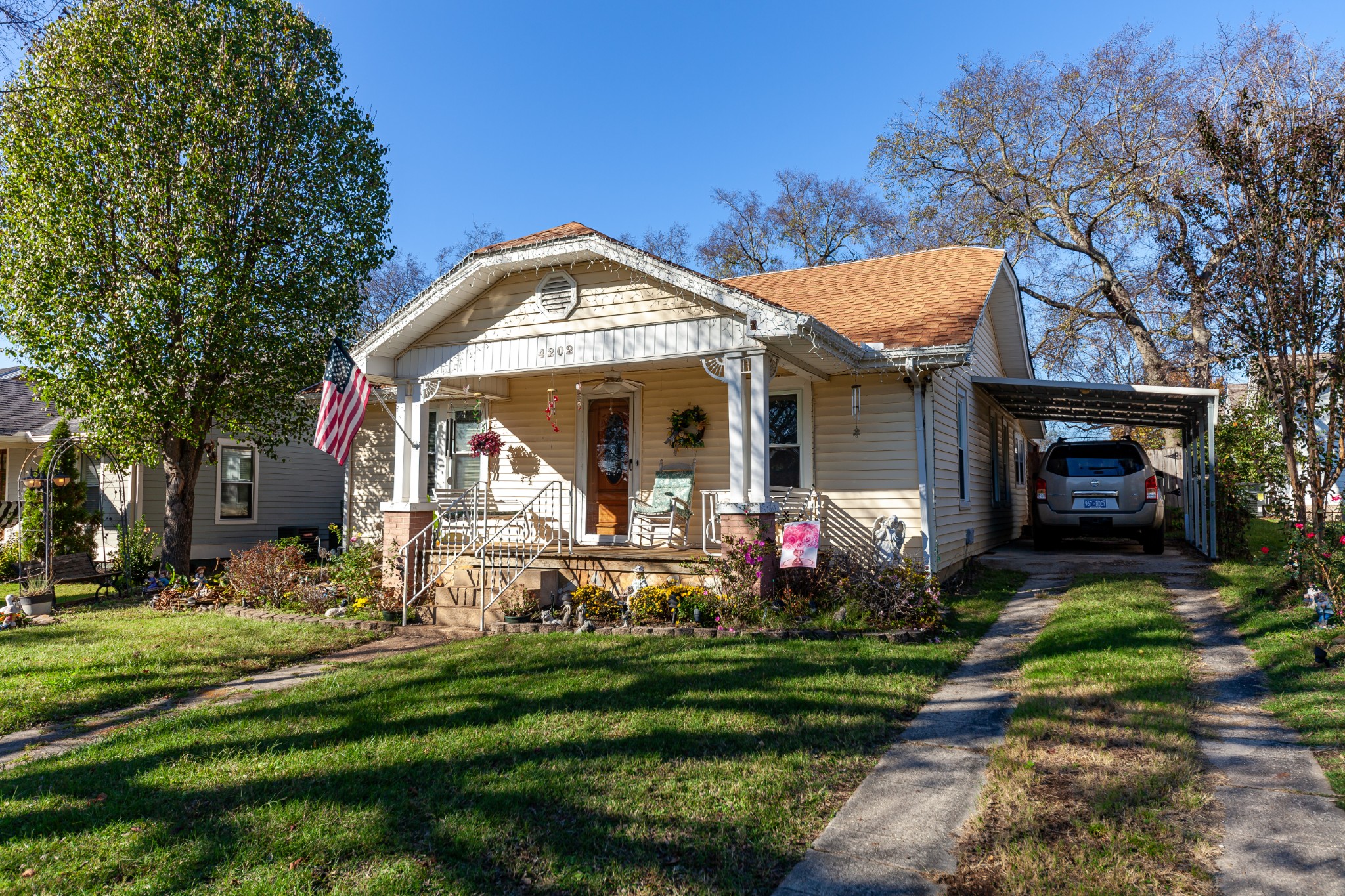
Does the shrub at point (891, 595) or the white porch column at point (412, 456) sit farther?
the white porch column at point (412, 456)

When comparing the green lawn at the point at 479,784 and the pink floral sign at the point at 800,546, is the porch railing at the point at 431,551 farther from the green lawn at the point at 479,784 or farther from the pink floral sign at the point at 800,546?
the pink floral sign at the point at 800,546

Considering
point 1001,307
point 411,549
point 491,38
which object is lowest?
point 411,549

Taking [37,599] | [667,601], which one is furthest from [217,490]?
[667,601]

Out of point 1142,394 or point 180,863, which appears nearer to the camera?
point 180,863

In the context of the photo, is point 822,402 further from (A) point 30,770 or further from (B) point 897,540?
(A) point 30,770

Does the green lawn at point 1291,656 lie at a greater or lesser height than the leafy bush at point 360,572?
lesser

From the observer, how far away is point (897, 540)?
31.0 feet

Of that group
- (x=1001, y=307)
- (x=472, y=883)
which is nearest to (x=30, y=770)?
(x=472, y=883)

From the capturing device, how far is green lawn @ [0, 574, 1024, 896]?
3.08 meters

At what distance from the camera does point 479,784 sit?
12.7 ft

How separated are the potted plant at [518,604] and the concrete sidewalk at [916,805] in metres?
4.54

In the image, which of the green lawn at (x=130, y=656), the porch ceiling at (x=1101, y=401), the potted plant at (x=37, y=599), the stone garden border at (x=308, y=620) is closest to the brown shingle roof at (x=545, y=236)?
the stone garden border at (x=308, y=620)

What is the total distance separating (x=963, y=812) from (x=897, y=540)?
238 inches

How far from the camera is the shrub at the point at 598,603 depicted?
8406 mm
